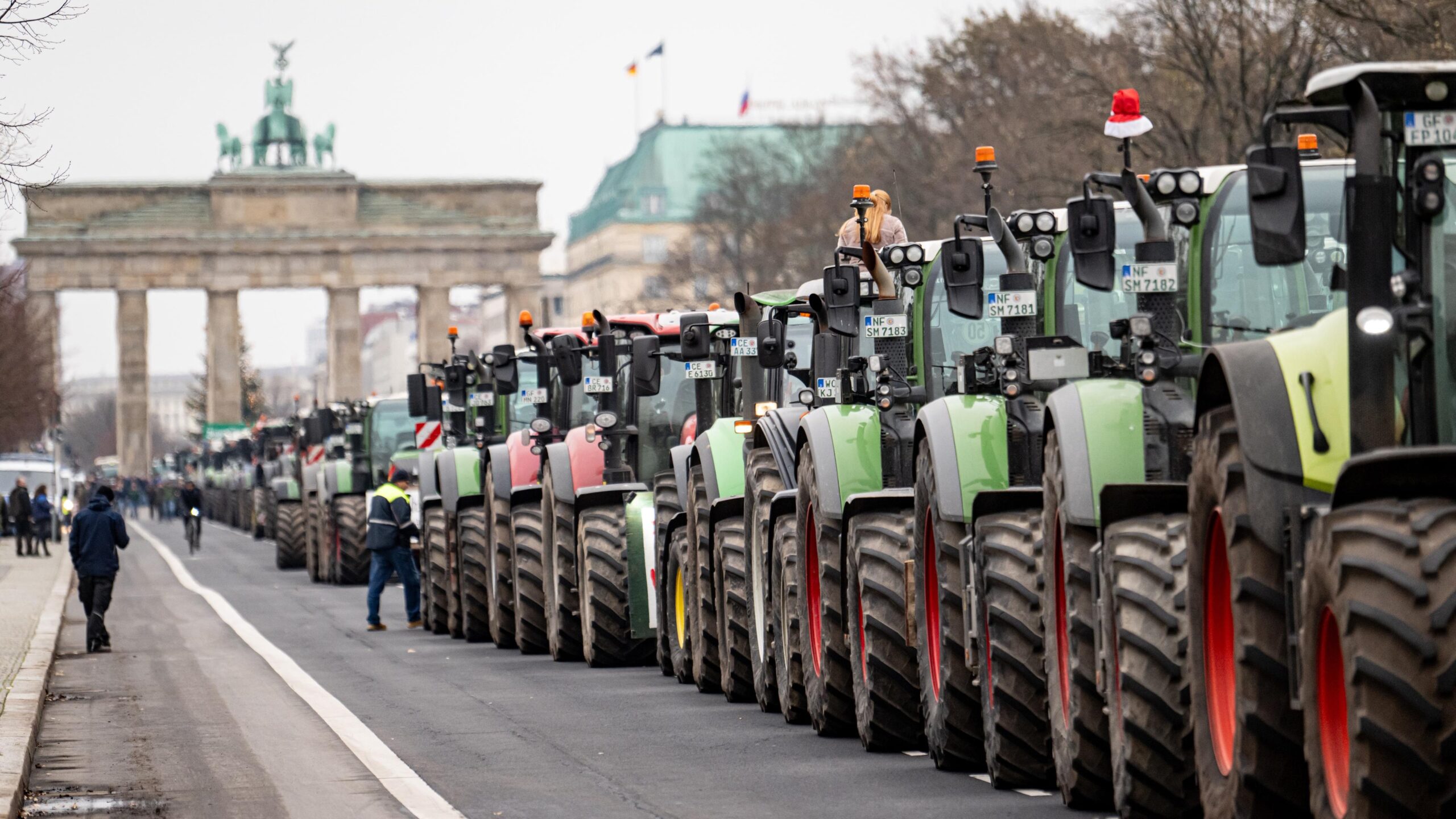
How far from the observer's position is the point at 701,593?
55.5ft

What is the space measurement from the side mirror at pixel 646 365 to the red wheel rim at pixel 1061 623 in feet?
27.5

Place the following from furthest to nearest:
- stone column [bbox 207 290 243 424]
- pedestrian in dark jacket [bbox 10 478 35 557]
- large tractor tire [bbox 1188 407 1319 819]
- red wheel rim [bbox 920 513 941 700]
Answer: stone column [bbox 207 290 243 424] < pedestrian in dark jacket [bbox 10 478 35 557] < red wheel rim [bbox 920 513 941 700] < large tractor tire [bbox 1188 407 1319 819]

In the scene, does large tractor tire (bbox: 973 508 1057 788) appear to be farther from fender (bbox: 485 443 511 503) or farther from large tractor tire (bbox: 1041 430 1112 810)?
fender (bbox: 485 443 511 503)

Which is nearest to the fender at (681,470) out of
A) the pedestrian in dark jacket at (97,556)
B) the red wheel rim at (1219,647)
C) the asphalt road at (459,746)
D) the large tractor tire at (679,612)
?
the large tractor tire at (679,612)

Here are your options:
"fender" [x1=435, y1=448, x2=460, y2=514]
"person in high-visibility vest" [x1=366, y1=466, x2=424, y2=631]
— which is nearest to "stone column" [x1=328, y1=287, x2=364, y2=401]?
"person in high-visibility vest" [x1=366, y1=466, x2=424, y2=631]

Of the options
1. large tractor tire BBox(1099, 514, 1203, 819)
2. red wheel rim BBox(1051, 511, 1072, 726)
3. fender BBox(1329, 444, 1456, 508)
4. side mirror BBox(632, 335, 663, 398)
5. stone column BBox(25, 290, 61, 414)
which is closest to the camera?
fender BBox(1329, 444, 1456, 508)

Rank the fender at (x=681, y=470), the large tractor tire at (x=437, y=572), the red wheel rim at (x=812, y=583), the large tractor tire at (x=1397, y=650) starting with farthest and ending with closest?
the large tractor tire at (x=437, y=572), the fender at (x=681, y=470), the red wheel rim at (x=812, y=583), the large tractor tire at (x=1397, y=650)

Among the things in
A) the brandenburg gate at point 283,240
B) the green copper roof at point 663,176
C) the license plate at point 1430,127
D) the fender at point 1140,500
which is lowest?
the fender at point 1140,500

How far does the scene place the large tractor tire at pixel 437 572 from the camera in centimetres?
2545

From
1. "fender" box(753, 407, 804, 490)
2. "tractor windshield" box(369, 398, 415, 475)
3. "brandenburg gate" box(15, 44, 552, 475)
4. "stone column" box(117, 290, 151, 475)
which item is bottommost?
"fender" box(753, 407, 804, 490)

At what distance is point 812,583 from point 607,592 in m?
5.37

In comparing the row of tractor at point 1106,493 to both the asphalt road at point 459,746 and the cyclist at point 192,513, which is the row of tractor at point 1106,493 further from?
the cyclist at point 192,513

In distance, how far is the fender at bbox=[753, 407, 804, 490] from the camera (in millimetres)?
15125

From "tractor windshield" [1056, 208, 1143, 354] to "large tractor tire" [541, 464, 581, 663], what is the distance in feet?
28.4
